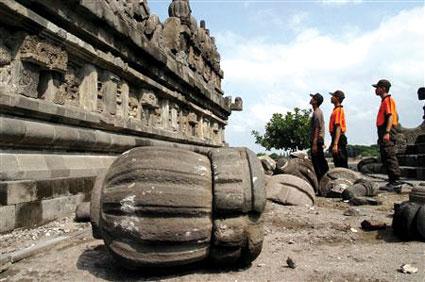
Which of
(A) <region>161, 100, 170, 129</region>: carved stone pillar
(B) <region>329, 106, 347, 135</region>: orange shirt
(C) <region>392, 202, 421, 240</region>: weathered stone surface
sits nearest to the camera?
(C) <region>392, 202, 421, 240</region>: weathered stone surface

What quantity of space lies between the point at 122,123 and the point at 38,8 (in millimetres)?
1997

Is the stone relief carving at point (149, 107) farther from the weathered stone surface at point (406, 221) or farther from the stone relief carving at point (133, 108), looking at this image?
the weathered stone surface at point (406, 221)

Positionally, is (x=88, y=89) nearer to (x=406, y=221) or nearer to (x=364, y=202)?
(x=406, y=221)

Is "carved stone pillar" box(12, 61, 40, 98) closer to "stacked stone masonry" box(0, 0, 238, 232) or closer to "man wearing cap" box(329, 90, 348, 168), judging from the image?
"stacked stone masonry" box(0, 0, 238, 232)

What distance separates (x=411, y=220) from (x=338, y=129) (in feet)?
15.4

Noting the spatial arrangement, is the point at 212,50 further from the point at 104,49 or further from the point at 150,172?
the point at 150,172

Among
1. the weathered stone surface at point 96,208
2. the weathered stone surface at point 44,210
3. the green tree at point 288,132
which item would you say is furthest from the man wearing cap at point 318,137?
the green tree at point 288,132

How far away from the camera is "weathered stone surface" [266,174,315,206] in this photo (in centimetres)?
514

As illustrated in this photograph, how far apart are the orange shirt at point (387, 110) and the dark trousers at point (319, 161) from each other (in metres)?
1.20

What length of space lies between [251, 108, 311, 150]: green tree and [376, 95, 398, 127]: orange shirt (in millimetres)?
25702

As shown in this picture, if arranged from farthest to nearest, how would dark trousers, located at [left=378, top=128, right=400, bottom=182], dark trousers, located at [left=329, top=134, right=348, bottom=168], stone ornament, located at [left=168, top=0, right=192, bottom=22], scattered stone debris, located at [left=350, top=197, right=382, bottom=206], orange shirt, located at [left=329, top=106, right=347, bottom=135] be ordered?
1. stone ornament, located at [left=168, top=0, right=192, bottom=22]
2. dark trousers, located at [left=329, top=134, right=348, bottom=168]
3. orange shirt, located at [left=329, top=106, right=347, bottom=135]
4. dark trousers, located at [left=378, top=128, right=400, bottom=182]
5. scattered stone debris, located at [left=350, top=197, right=382, bottom=206]

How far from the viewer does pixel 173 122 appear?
8258 mm

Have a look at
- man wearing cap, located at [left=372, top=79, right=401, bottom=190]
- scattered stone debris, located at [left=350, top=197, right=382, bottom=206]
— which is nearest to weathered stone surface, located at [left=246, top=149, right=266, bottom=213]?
scattered stone debris, located at [left=350, top=197, right=382, bottom=206]

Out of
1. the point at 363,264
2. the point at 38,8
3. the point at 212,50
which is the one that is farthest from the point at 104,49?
the point at 212,50
